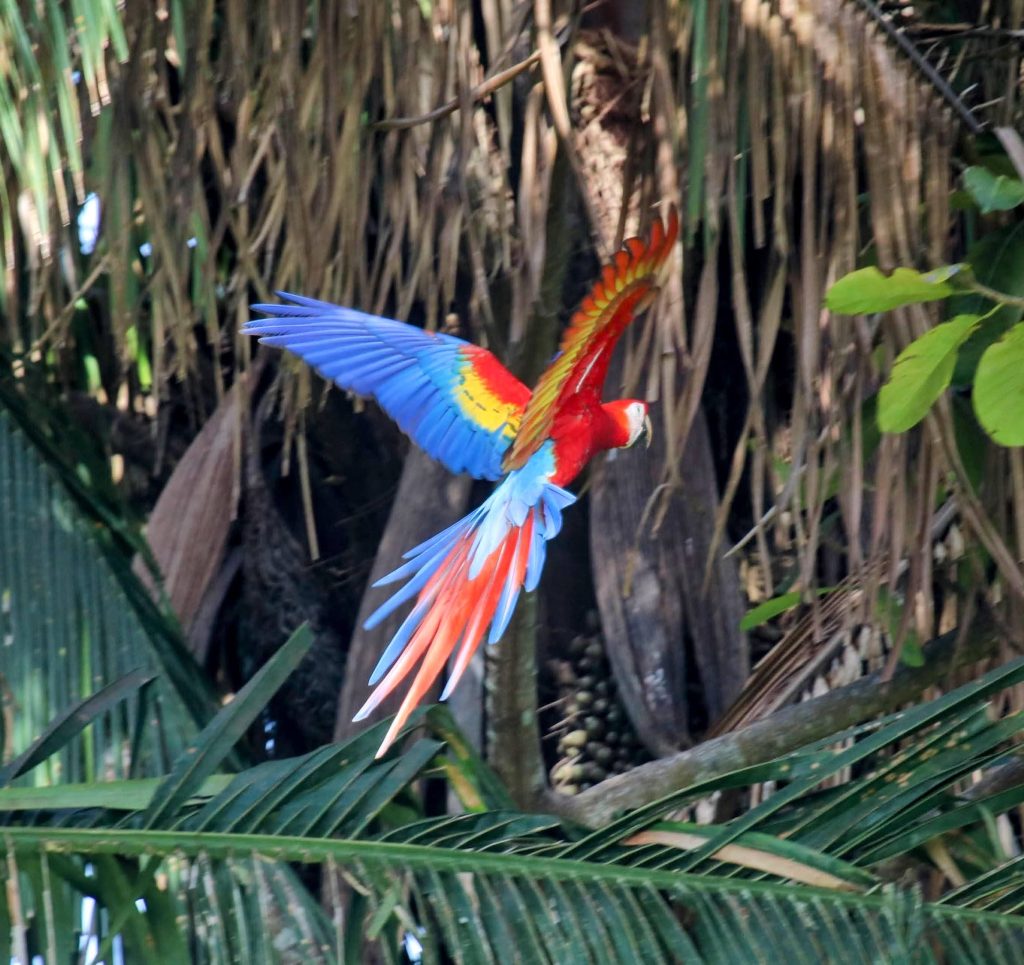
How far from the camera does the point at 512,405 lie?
56.7 inches

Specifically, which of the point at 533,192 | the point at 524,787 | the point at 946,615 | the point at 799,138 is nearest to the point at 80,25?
the point at 533,192

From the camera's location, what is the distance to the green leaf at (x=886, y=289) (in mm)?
1192

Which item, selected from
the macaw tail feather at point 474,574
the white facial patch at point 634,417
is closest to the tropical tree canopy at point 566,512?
the white facial patch at point 634,417

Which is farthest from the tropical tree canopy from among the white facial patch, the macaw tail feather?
the macaw tail feather

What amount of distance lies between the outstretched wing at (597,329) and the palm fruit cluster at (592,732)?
84 centimetres

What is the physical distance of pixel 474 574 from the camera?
1.26 m

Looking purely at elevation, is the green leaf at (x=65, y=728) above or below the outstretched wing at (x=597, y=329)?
below

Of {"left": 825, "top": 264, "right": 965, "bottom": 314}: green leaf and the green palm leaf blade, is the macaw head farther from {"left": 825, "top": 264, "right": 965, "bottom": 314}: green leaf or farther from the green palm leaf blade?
the green palm leaf blade

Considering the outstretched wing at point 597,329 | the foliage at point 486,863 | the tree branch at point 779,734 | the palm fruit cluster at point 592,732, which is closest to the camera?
the outstretched wing at point 597,329

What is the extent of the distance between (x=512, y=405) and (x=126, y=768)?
66 cm

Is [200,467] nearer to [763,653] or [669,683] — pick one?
[669,683]

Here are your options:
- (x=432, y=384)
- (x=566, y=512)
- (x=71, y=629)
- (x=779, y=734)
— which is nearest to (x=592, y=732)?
(x=566, y=512)

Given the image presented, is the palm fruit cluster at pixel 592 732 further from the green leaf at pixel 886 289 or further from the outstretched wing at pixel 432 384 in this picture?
the green leaf at pixel 886 289

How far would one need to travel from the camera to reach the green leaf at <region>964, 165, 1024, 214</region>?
140 cm
